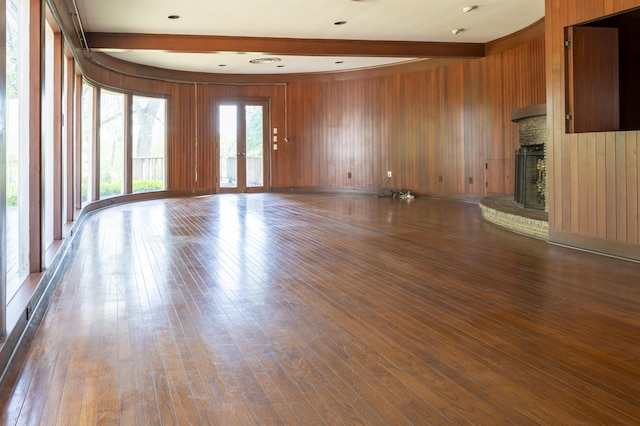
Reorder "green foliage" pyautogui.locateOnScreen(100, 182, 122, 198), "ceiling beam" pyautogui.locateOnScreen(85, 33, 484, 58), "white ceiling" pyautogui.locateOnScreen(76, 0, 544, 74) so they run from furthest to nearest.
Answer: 1. "green foliage" pyautogui.locateOnScreen(100, 182, 122, 198)
2. "ceiling beam" pyautogui.locateOnScreen(85, 33, 484, 58)
3. "white ceiling" pyautogui.locateOnScreen(76, 0, 544, 74)

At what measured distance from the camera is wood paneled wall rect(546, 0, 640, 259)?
4.59 metres

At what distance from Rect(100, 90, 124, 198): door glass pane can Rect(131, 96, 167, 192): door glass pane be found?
1.40ft

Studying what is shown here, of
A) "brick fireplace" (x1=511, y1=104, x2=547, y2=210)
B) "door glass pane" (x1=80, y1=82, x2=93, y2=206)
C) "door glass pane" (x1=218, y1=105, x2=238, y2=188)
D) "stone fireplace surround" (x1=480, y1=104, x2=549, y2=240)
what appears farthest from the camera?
"door glass pane" (x1=218, y1=105, x2=238, y2=188)

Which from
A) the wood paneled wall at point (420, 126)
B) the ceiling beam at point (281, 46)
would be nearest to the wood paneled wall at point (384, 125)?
the wood paneled wall at point (420, 126)

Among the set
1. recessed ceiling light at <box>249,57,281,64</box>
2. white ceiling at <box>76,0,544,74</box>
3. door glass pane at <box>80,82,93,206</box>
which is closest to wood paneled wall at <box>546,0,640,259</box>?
white ceiling at <box>76,0,544,74</box>

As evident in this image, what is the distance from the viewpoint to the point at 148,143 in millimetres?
11789

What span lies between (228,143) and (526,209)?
8289mm

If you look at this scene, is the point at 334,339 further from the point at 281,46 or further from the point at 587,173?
the point at 281,46

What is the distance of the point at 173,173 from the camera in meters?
12.4

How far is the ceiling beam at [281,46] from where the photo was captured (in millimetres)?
8492

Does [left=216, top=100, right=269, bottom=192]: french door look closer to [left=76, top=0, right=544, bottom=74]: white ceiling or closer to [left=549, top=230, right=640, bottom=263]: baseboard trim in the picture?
[left=76, top=0, right=544, bottom=74]: white ceiling

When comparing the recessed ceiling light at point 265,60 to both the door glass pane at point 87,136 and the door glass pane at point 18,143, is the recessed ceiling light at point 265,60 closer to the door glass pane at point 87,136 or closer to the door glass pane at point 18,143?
the door glass pane at point 87,136

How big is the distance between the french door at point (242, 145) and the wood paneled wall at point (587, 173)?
8.89 m

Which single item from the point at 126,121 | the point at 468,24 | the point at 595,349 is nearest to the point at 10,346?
the point at 595,349
